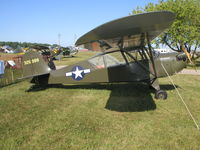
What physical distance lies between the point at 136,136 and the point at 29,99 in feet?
14.1

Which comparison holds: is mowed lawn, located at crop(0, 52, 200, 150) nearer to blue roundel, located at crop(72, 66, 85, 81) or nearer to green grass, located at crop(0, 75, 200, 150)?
green grass, located at crop(0, 75, 200, 150)

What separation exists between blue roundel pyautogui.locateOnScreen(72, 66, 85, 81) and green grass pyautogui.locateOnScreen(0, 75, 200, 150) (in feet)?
2.41

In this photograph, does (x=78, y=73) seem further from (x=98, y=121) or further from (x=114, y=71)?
(x=98, y=121)

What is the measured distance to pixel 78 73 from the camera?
659 centimetres

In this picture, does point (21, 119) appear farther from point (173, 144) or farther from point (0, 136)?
point (173, 144)

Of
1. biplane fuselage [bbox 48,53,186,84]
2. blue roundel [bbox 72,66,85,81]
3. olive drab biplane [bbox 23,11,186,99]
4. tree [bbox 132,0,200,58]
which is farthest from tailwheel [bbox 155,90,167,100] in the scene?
tree [bbox 132,0,200,58]

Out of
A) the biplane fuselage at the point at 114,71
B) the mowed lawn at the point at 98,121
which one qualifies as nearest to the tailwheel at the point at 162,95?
the mowed lawn at the point at 98,121

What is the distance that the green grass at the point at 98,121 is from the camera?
10.2ft

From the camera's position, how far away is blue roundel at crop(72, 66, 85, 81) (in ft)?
21.6

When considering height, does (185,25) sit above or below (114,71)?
Result: above

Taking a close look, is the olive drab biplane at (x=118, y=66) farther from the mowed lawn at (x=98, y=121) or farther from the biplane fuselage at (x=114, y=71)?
the mowed lawn at (x=98, y=121)

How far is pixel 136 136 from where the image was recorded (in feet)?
10.8

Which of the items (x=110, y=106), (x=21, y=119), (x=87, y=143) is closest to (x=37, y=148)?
(x=87, y=143)

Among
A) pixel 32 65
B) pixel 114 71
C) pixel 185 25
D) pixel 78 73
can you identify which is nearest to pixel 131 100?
pixel 114 71
